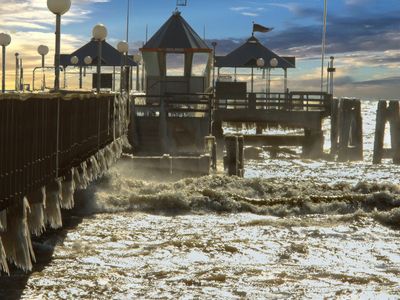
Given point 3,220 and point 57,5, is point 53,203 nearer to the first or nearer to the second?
point 3,220

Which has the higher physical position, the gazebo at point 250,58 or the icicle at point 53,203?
the gazebo at point 250,58

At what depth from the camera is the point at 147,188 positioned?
23.7 meters

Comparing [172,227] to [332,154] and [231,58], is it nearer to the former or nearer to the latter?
[332,154]

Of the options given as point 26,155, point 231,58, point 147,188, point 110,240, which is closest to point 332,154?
point 231,58

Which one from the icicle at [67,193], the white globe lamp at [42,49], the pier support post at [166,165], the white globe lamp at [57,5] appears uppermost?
the white globe lamp at [42,49]

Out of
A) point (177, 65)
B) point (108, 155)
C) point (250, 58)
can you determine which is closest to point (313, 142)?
point (177, 65)

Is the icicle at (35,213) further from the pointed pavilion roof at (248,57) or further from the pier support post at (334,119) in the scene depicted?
the pointed pavilion roof at (248,57)

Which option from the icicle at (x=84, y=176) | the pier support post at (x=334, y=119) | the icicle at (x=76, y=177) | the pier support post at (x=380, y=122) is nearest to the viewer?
the icicle at (x=76, y=177)

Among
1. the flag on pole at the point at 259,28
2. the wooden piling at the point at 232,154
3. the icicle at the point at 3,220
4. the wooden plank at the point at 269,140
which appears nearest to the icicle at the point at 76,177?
the icicle at the point at 3,220

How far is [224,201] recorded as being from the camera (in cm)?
2167

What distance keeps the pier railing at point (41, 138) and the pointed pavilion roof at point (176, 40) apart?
19.8 m

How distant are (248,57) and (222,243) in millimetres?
38445

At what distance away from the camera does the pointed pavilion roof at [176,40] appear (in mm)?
38750

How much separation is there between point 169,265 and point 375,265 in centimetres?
374
